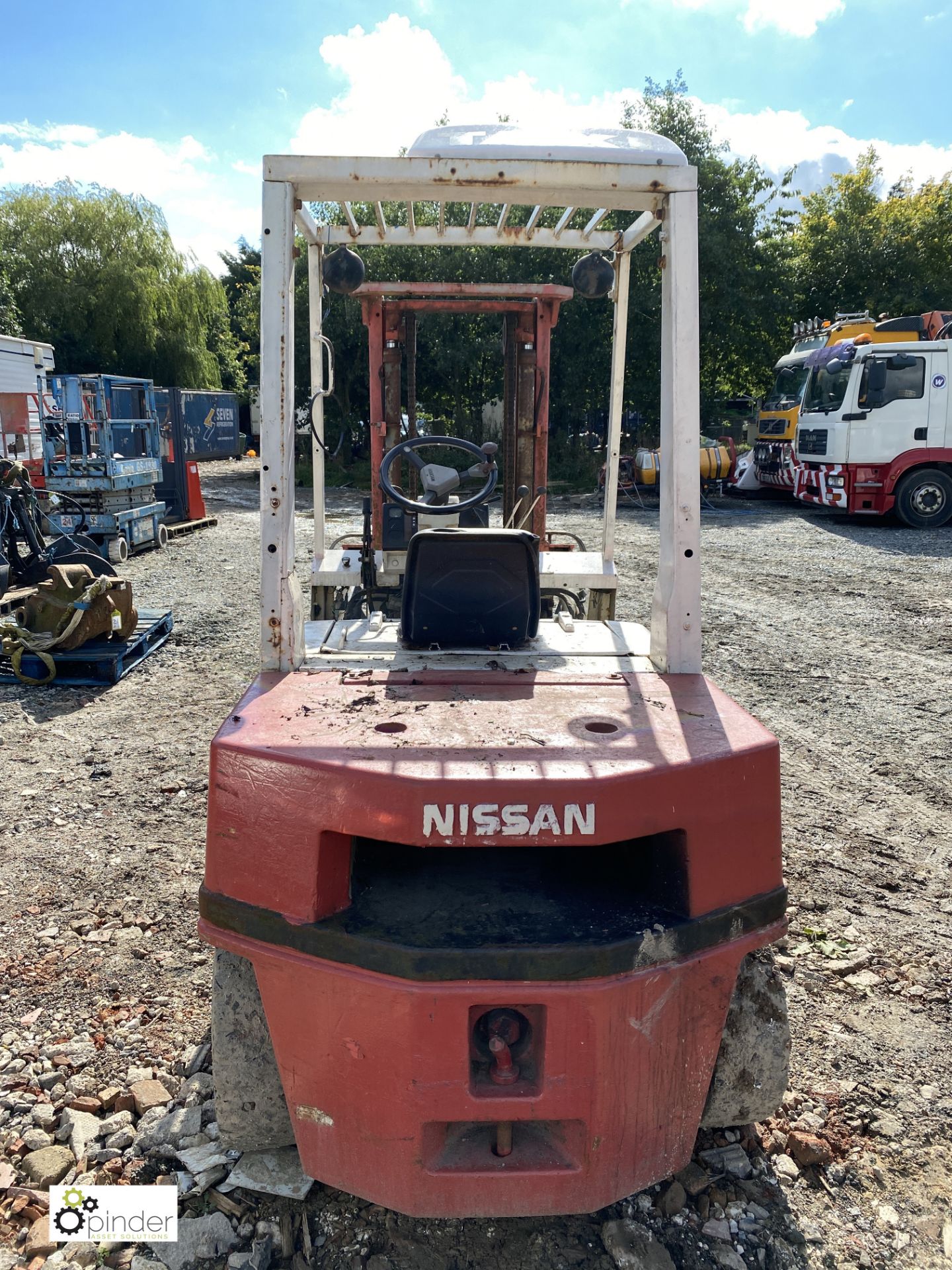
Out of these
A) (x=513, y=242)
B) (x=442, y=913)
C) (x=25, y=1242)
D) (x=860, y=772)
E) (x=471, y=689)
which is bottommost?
(x=25, y=1242)

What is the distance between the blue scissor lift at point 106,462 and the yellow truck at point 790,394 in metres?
10.8

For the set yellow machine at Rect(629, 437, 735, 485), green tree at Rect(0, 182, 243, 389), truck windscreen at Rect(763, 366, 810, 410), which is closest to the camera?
truck windscreen at Rect(763, 366, 810, 410)

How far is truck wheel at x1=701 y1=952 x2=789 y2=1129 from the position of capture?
8.01 ft

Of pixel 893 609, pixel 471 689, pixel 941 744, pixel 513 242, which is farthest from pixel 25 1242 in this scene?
pixel 893 609

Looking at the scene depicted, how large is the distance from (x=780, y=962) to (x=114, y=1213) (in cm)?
232

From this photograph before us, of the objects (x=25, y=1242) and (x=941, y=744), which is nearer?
(x=25, y=1242)

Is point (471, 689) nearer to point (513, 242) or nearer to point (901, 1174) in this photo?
point (901, 1174)

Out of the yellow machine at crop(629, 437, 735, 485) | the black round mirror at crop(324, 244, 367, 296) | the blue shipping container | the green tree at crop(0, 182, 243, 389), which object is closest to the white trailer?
the blue shipping container

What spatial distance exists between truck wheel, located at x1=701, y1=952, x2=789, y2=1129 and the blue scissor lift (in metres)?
10.8

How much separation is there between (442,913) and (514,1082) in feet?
1.27

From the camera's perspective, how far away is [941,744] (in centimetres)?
565

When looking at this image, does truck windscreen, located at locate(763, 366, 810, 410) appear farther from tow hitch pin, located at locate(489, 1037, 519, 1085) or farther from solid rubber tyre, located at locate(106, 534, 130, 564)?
tow hitch pin, located at locate(489, 1037, 519, 1085)

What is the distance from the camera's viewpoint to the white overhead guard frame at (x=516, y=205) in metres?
2.54

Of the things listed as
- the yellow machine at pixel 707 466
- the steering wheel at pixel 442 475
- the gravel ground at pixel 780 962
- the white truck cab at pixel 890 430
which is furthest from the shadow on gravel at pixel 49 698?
the yellow machine at pixel 707 466
